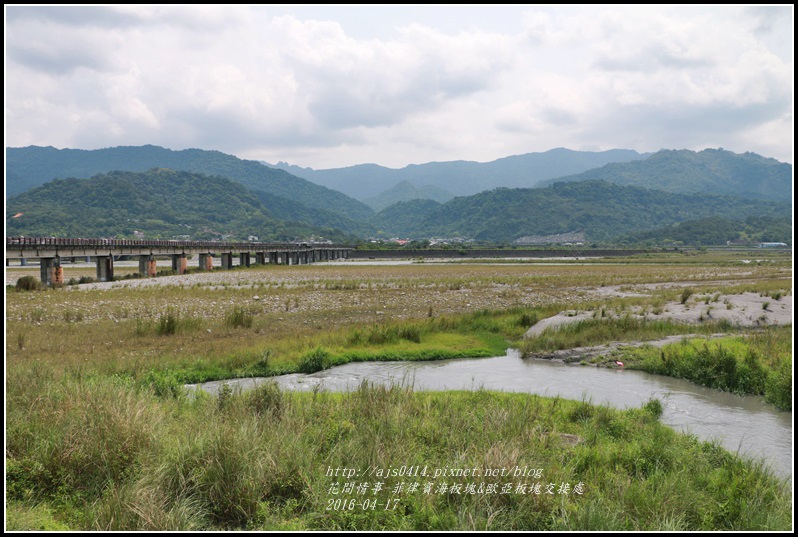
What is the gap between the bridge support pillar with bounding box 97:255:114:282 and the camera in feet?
194

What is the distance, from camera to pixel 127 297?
121ft

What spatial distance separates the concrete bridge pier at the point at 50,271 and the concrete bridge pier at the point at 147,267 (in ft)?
46.2

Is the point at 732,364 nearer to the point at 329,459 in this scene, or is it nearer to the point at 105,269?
the point at 329,459

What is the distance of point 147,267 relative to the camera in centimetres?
6906

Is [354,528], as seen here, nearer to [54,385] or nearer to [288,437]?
[288,437]

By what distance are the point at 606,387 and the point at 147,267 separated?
66.1m

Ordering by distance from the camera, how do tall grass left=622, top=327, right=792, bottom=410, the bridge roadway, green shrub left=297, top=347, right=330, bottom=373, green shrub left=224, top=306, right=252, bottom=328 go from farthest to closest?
the bridge roadway → green shrub left=224, top=306, right=252, bottom=328 → green shrub left=297, top=347, right=330, bottom=373 → tall grass left=622, top=327, right=792, bottom=410

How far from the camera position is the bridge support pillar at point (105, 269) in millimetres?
59031

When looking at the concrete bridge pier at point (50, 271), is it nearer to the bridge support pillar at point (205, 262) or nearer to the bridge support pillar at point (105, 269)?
the bridge support pillar at point (105, 269)

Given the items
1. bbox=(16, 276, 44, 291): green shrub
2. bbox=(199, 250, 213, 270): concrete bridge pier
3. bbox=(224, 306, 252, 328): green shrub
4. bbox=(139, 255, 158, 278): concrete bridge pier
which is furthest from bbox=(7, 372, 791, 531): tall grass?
bbox=(199, 250, 213, 270): concrete bridge pier

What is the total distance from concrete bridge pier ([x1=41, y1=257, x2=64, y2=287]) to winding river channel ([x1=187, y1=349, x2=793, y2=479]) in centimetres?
4363

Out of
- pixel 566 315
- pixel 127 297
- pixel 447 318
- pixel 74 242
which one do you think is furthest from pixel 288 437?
pixel 74 242

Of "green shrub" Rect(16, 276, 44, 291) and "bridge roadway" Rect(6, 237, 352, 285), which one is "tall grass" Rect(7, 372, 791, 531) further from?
"bridge roadway" Rect(6, 237, 352, 285)

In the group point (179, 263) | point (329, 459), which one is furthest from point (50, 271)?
point (329, 459)
